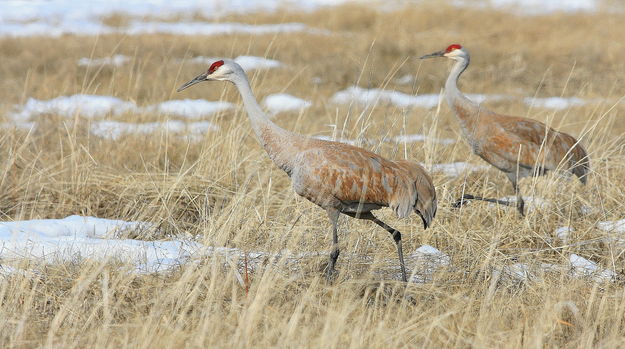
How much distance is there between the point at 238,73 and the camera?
3.82 meters

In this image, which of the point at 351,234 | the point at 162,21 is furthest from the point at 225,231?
the point at 162,21

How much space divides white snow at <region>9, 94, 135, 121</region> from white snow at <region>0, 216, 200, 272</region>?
8.72 ft

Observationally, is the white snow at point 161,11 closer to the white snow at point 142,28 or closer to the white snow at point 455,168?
the white snow at point 142,28

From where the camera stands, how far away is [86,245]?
3826 millimetres

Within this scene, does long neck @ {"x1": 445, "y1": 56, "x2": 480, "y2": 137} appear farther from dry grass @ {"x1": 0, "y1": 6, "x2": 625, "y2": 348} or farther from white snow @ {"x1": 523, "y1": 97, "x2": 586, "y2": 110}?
white snow @ {"x1": 523, "y1": 97, "x2": 586, "y2": 110}

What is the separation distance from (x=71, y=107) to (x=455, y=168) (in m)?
3.87

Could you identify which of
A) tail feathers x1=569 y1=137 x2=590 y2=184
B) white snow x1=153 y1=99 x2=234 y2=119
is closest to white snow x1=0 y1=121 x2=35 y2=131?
white snow x1=153 y1=99 x2=234 y2=119

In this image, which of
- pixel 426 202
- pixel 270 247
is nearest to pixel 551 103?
pixel 426 202

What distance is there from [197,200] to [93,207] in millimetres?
662

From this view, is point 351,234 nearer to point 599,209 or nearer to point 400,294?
point 400,294

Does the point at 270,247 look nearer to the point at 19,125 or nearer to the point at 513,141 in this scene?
the point at 513,141

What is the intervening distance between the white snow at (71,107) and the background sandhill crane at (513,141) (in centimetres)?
299

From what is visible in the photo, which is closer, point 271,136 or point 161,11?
point 271,136

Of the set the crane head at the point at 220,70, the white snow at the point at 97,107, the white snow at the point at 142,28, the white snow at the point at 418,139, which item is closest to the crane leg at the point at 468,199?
the white snow at the point at 418,139
